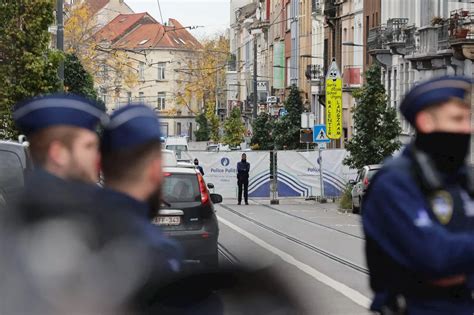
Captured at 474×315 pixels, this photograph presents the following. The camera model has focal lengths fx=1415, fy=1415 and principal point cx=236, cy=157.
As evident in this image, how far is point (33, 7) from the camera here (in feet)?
108

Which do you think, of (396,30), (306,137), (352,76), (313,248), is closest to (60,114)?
(313,248)

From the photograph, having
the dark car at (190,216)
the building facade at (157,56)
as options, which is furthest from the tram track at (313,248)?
the building facade at (157,56)

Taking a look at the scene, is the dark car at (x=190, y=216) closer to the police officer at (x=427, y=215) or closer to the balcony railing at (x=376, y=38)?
the police officer at (x=427, y=215)

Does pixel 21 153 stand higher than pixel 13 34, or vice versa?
pixel 13 34

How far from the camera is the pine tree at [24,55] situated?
33.0 meters

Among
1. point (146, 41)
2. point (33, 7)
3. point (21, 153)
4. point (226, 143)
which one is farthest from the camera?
point (146, 41)

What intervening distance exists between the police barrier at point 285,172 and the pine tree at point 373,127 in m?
3.48

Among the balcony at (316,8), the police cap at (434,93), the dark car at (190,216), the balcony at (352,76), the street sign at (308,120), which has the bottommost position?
the dark car at (190,216)

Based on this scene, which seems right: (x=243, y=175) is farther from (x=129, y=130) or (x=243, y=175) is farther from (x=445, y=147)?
(x=129, y=130)

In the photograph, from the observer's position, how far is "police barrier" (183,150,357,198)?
158 feet

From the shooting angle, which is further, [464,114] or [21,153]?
[21,153]

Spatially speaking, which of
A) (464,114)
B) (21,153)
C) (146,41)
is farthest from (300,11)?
(464,114)

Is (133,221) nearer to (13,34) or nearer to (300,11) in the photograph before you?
(13,34)

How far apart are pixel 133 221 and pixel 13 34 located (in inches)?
1178
